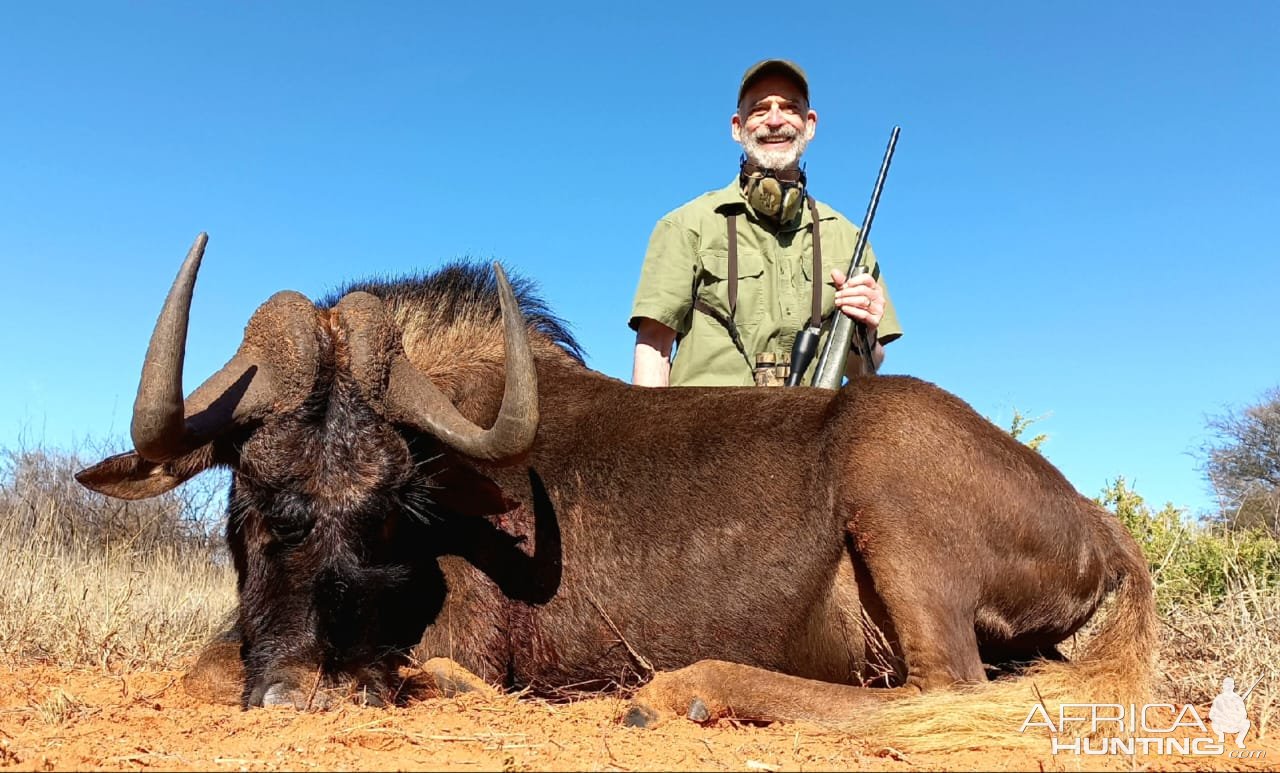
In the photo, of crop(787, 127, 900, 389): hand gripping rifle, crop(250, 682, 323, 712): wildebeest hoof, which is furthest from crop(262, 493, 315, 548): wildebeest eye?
crop(787, 127, 900, 389): hand gripping rifle

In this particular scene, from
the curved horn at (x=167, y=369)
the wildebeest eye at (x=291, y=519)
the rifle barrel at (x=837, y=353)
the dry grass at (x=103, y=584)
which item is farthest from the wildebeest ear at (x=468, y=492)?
the rifle barrel at (x=837, y=353)

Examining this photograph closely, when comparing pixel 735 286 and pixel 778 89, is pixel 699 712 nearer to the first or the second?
pixel 735 286

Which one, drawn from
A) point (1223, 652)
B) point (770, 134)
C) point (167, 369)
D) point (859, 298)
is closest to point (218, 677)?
point (167, 369)

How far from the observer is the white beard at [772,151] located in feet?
26.2

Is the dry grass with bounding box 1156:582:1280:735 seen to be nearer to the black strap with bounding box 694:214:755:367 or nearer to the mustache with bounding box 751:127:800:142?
the black strap with bounding box 694:214:755:367

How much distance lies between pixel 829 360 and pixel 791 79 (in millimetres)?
2676

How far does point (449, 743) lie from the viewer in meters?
3.28

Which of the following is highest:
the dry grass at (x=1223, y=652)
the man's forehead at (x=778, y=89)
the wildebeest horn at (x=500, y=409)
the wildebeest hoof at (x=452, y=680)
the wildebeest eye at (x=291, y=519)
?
the man's forehead at (x=778, y=89)

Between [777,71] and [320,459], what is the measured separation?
527 centimetres

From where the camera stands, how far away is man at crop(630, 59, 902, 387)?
23.5 ft

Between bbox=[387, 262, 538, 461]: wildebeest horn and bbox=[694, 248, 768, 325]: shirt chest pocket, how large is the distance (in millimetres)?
3070

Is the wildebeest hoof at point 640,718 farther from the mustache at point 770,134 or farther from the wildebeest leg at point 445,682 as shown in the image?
the mustache at point 770,134

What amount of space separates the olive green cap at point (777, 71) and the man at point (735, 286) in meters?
0.91

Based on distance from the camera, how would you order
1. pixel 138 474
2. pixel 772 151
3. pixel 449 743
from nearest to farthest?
1. pixel 449 743
2. pixel 138 474
3. pixel 772 151
